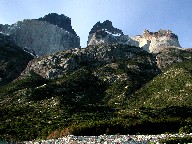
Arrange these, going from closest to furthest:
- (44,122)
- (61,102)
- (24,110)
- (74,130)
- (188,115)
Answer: (74,130), (44,122), (188,115), (24,110), (61,102)

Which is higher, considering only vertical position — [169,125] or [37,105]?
[37,105]

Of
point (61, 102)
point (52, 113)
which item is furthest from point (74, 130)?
point (61, 102)

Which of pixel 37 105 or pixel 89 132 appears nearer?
pixel 89 132

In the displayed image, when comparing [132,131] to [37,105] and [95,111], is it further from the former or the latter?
[37,105]

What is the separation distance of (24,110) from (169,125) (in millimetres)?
84483

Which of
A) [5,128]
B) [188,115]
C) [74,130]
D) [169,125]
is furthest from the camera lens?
[188,115]

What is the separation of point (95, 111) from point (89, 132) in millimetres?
82530

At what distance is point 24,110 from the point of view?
172m

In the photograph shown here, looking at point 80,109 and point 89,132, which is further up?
point 80,109

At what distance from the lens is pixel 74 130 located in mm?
82688

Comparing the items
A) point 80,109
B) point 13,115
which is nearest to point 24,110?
point 13,115

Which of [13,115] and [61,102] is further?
[61,102]

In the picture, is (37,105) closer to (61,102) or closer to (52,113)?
(61,102)

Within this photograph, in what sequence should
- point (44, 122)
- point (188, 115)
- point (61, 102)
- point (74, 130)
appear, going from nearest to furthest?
point (74, 130)
point (44, 122)
point (188, 115)
point (61, 102)
